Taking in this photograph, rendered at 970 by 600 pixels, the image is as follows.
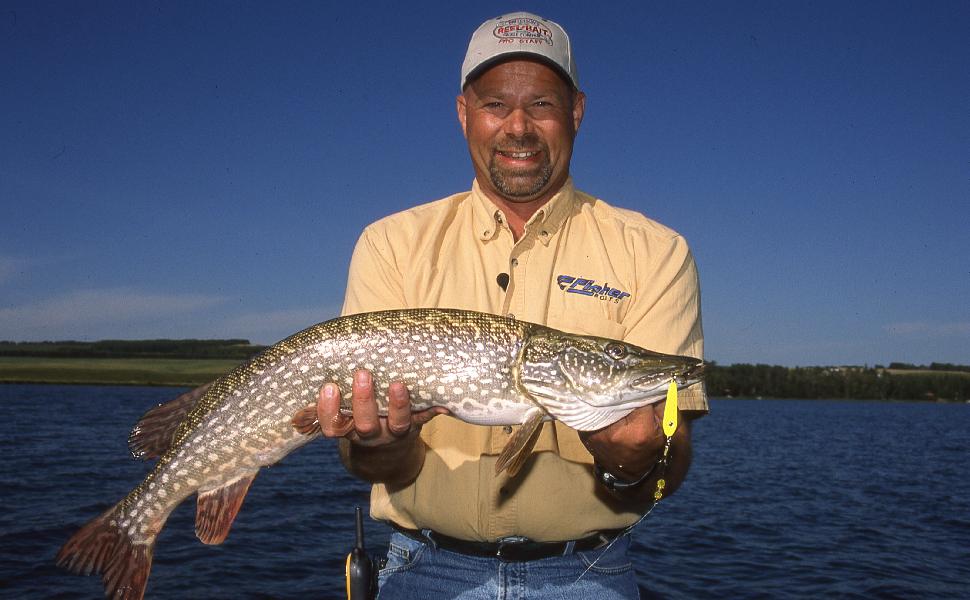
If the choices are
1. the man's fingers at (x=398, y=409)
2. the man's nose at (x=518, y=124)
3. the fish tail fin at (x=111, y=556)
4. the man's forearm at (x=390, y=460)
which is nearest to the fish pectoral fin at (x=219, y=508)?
the fish tail fin at (x=111, y=556)

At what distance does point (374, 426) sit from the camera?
128 inches

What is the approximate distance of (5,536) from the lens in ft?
41.8

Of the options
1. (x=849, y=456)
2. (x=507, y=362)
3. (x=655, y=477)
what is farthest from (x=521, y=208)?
(x=849, y=456)

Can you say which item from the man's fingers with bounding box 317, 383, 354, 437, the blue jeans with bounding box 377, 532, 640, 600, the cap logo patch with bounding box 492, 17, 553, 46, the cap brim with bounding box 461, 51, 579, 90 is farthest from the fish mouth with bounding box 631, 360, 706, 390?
the cap logo patch with bounding box 492, 17, 553, 46

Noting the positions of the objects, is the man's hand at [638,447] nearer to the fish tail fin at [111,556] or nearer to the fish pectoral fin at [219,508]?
the fish pectoral fin at [219,508]

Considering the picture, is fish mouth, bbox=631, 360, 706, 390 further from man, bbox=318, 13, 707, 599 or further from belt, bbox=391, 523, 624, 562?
belt, bbox=391, 523, 624, 562

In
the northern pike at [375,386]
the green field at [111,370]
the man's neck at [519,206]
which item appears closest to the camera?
the northern pike at [375,386]

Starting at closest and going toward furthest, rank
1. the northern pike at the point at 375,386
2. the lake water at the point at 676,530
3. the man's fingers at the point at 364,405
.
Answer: the man's fingers at the point at 364,405 < the northern pike at the point at 375,386 < the lake water at the point at 676,530

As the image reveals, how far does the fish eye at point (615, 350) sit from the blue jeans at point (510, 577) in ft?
3.03

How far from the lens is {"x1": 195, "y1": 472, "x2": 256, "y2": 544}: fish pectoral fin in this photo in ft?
11.4

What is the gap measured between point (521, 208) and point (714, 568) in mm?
10571

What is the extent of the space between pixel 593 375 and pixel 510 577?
101 centimetres

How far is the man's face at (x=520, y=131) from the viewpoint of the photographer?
12.5 feet

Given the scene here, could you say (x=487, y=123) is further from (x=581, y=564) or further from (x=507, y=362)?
(x=581, y=564)
